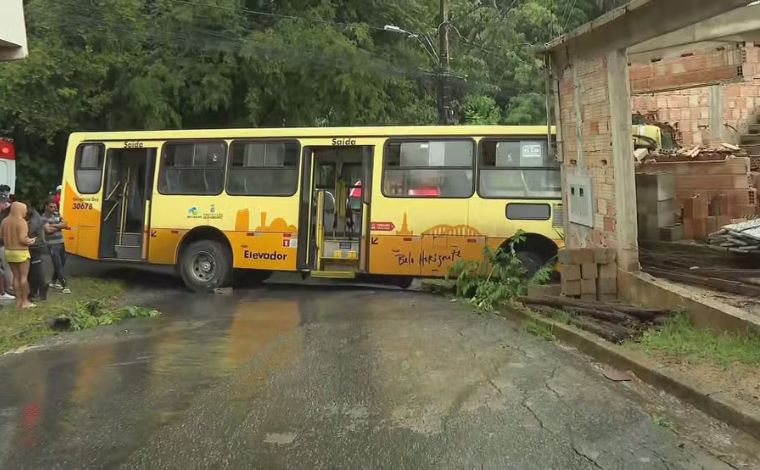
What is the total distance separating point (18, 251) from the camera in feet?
31.8

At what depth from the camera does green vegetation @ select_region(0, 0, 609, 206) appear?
15742 mm

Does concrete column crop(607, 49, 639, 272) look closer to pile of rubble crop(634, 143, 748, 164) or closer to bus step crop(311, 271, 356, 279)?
pile of rubble crop(634, 143, 748, 164)

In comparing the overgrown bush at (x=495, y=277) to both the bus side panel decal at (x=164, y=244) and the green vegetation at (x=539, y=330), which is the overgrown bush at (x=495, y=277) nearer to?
the green vegetation at (x=539, y=330)

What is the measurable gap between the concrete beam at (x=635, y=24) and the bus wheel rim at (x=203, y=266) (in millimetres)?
6755

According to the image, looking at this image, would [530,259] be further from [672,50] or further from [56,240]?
[56,240]

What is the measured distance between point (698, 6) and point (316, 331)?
5120mm

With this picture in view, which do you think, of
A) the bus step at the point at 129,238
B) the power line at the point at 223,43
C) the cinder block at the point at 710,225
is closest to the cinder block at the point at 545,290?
the cinder block at the point at 710,225

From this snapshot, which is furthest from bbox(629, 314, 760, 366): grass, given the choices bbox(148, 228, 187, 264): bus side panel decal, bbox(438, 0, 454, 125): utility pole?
bbox(438, 0, 454, 125): utility pole

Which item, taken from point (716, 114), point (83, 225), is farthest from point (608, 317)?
point (716, 114)

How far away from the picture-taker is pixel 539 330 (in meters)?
7.24

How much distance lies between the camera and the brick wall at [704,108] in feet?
47.5

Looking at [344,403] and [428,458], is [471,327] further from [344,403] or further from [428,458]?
[428,458]

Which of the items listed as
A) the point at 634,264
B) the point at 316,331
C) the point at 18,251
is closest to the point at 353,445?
the point at 316,331

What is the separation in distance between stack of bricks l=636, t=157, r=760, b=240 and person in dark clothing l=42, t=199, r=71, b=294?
924 cm
